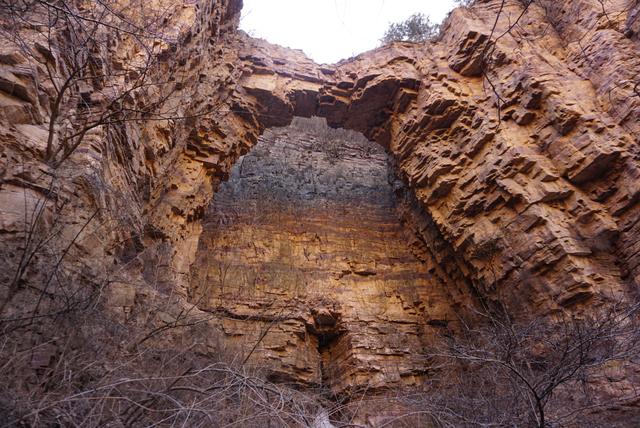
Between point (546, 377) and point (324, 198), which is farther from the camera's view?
point (324, 198)

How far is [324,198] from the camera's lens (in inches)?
441

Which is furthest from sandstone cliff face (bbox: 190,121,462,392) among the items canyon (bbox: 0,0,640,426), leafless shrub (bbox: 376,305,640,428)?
leafless shrub (bbox: 376,305,640,428)

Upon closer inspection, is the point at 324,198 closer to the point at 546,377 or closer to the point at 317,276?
the point at 317,276

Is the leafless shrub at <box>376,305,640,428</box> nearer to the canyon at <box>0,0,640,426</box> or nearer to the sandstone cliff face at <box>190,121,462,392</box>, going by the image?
the canyon at <box>0,0,640,426</box>

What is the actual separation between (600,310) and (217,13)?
854 cm


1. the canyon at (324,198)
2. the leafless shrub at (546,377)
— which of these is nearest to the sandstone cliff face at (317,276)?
the canyon at (324,198)

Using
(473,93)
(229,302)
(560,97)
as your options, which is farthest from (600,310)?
(229,302)

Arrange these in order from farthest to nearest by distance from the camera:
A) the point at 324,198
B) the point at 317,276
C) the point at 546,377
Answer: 1. the point at 324,198
2. the point at 317,276
3. the point at 546,377

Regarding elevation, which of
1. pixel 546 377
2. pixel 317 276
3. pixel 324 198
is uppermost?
pixel 324 198

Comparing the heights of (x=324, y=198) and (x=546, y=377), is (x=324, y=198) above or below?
above

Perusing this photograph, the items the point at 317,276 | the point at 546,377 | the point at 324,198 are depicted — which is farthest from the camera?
the point at 324,198

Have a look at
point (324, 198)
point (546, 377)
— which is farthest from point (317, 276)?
point (546, 377)

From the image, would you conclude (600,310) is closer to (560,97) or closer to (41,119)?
(560,97)

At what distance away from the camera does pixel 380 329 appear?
8336mm
